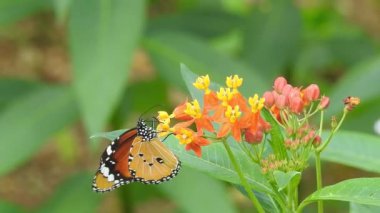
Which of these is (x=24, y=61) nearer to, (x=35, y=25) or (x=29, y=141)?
(x=35, y=25)

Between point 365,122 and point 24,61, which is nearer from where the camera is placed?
point 365,122

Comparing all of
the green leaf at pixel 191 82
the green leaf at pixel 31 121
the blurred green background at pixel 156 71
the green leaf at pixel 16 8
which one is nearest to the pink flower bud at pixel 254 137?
the green leaf at pixel 191 82

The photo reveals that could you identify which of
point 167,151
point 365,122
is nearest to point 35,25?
point 365,122

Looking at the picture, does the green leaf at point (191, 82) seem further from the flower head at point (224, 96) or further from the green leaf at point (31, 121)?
the green leaf at point (31, 121)

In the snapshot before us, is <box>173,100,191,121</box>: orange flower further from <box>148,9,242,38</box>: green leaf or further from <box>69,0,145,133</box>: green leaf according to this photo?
<box>148,9,242,38</box>: green leaf

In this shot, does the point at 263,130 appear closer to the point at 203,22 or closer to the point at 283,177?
the point at 283,177

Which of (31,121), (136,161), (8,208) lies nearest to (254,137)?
(136,161)

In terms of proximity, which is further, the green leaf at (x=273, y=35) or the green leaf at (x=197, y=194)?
the green leaf at (x=273, y=35)
